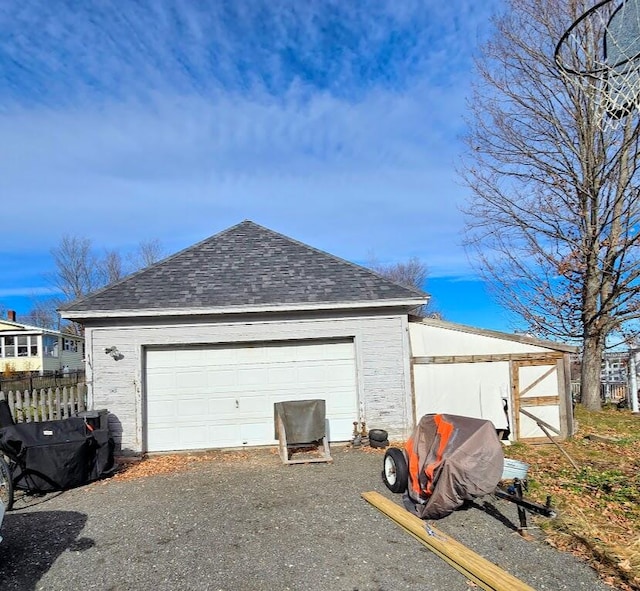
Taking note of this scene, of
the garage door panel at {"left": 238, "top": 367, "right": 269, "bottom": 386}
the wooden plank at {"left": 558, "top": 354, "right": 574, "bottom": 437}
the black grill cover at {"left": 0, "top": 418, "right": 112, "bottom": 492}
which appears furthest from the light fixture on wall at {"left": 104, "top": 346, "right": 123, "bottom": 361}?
the wooden plank at {"left": 558, "top": 354, "right": 574, "bottom": 437}

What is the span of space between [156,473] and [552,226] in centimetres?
1224

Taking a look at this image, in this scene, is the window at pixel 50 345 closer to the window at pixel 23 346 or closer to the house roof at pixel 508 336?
the window at pixel 23 346

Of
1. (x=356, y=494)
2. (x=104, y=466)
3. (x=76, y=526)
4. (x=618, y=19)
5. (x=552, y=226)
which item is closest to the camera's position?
(x=618, y=19)

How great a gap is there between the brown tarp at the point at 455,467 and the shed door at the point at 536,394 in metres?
4.46

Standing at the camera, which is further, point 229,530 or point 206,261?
point 206,261

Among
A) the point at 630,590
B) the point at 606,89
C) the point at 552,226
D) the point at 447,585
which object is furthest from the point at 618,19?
the point at 552,226

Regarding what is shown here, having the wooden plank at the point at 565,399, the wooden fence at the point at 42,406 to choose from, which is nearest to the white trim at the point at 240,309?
the wooden fence at the point at 42,406

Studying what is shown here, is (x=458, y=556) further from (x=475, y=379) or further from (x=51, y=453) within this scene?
(x=475, y=379)

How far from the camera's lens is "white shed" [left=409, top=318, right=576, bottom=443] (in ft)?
30.3

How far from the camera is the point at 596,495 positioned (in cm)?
582

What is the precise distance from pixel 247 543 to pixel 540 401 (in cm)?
665

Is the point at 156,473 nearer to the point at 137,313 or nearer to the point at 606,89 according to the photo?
the point at 137,313

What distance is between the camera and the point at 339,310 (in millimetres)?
9375

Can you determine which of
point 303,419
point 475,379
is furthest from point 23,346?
point 475,379
